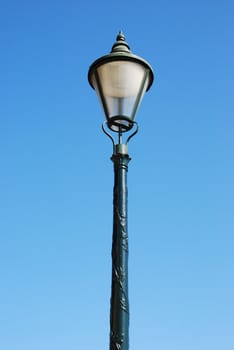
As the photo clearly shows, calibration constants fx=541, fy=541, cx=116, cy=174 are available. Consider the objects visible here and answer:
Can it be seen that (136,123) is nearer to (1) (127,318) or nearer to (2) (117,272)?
(2) (117,272)

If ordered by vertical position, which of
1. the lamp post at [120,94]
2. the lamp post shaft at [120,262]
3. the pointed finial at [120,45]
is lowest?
the lamp post shaft at [120,262]

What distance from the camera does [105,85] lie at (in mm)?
6020

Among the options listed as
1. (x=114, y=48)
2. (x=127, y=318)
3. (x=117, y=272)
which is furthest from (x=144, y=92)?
(x=127, y=318)

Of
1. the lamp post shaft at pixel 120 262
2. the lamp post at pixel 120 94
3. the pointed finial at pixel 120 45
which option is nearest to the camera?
the lamp post shaft at pixel 120 262

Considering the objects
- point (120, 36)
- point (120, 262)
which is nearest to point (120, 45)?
point (120, 36)

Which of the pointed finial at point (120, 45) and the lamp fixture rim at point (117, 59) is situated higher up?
the pointed finial at point (120, 45)

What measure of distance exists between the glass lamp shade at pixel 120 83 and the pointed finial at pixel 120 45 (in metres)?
0.24

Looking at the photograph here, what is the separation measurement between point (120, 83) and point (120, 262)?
1971 mm

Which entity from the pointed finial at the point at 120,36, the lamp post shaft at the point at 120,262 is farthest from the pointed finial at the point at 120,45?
the lamp post shaft at the point at 120,262

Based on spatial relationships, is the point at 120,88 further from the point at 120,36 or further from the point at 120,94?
the point at 120,36

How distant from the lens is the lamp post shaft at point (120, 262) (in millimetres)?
5086

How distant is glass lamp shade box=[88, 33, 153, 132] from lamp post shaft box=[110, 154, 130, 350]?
47 cm

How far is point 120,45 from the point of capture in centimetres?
652

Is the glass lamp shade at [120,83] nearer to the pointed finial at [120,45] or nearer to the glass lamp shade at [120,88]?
the glass lamp shade at [120,88]
